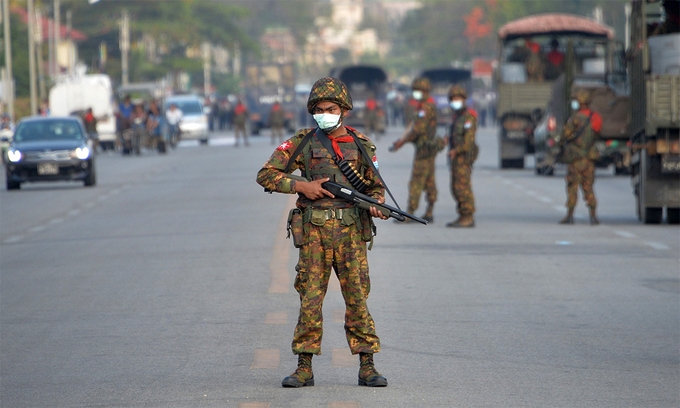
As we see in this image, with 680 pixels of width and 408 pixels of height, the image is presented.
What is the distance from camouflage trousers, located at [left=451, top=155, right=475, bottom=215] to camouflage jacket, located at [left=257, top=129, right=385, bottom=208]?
9995mm

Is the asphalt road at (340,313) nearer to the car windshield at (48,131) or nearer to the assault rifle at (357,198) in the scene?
the assault rifle at (357,198)

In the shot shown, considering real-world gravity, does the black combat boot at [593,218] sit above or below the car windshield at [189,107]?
below

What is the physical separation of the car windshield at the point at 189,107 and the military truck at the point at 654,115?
3688 cm

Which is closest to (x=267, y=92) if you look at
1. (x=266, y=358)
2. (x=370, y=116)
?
(x=370, y=116)

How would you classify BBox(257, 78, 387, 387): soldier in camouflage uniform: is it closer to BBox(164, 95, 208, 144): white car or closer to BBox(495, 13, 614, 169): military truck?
BBox(495, 13, 614, 169): military truck

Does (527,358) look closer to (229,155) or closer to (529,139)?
(529,139)

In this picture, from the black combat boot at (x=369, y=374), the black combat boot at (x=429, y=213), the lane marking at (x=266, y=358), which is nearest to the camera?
the black combat boot at (x=369, y=374)

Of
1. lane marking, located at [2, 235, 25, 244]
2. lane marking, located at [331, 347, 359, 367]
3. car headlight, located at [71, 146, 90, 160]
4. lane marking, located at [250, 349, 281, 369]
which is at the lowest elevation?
lane marking, located at [2, 235, 25, 244]

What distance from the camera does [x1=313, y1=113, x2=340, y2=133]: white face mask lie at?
7.34m

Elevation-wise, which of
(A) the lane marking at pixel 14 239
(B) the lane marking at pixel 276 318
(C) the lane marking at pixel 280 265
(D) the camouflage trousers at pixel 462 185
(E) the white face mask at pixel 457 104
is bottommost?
(A) the lane marking at pixel 14 239

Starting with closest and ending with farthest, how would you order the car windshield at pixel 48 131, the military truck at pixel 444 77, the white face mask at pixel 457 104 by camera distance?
the white face mask at pixel 457 104 → the car windshield at pixel 48 131 → the military truck at pixel 444 77

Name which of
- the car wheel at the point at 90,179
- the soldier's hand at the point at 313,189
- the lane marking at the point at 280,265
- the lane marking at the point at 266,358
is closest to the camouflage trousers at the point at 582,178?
the lane marking at the point at 280,265

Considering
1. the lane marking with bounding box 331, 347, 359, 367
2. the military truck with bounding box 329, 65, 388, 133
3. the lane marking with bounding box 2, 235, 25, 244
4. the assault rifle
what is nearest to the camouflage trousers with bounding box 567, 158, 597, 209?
the lane marking with bounding box 2, 235, 25, 244

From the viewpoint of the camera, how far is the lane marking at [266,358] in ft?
27.5
